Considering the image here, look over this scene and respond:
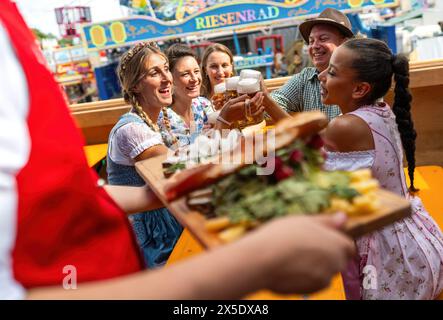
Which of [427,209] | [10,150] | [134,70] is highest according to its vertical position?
[10,150]

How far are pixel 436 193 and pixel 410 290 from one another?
→ 3.13 feet

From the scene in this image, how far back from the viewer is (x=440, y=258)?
166cm

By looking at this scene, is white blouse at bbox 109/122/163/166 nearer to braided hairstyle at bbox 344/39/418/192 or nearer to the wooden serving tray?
braided hairstyle at bbox 344/39/418/192

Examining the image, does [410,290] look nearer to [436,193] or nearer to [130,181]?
[436,193]

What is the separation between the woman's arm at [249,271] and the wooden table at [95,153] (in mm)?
2773

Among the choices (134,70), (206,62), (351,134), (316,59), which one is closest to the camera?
(351,134)

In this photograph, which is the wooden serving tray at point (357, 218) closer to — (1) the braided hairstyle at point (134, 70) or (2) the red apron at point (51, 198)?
(2) the red apron at point (51, 198)

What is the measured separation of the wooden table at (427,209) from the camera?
61.1 inches

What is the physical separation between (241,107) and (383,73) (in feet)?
1.98

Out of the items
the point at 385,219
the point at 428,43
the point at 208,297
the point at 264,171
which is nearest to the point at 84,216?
the point at 208,297

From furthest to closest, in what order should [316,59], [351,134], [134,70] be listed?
[316,59] < [134,70] < [351,134]

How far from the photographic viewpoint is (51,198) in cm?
63

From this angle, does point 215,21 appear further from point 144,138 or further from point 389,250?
point 389,250

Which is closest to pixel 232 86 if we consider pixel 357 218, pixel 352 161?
pixel 352 161
